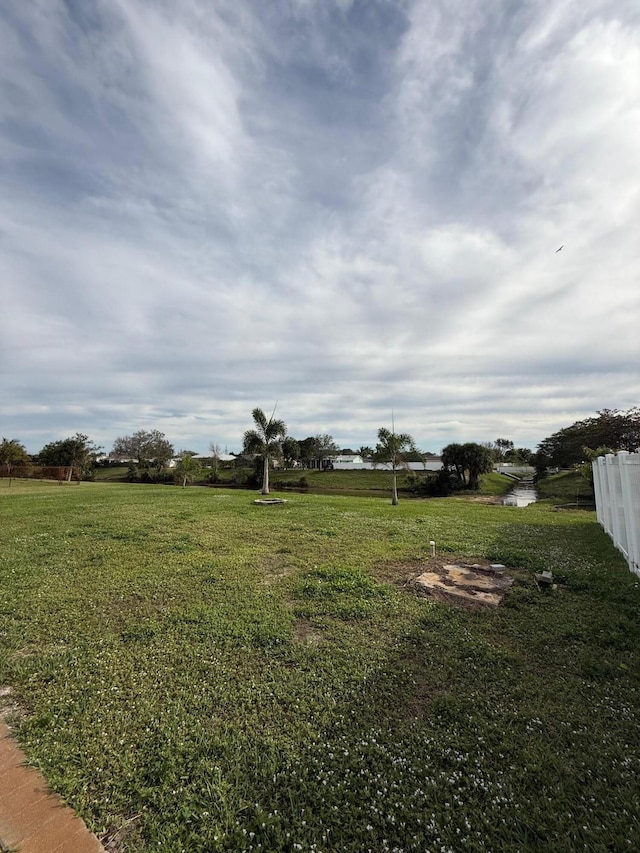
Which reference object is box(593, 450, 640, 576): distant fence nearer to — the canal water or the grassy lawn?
the grassy lawn

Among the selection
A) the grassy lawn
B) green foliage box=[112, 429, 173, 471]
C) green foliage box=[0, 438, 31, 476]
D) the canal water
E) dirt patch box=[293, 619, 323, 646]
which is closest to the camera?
the grassy lawn

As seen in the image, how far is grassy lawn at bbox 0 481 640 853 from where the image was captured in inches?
78.9

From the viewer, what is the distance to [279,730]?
264 cm

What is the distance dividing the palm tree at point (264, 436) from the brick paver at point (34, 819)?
21433 millimetres

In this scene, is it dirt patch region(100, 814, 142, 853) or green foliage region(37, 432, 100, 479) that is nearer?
dirt patch region(100, 814, 142, 853)

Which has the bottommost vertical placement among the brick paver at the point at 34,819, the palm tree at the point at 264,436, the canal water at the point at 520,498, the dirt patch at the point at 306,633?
the canal water at the point at 520,498

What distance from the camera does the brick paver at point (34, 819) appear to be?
74.0 inches

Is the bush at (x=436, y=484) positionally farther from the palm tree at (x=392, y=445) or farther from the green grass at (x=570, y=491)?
the palm tree at (x=392, y=445)

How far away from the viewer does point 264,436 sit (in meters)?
24.2

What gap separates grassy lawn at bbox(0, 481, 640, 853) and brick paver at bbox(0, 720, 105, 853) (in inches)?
2.9

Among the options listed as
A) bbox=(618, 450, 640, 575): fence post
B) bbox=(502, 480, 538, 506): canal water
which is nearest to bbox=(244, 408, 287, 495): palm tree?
bbox=(502, 480, 538, 506): canal water

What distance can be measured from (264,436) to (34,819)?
2230 centimetres

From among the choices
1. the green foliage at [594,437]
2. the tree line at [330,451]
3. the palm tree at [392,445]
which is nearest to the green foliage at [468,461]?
the tree line at [330,451]

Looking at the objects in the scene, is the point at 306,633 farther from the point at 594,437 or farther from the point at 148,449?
the point at 148,449
